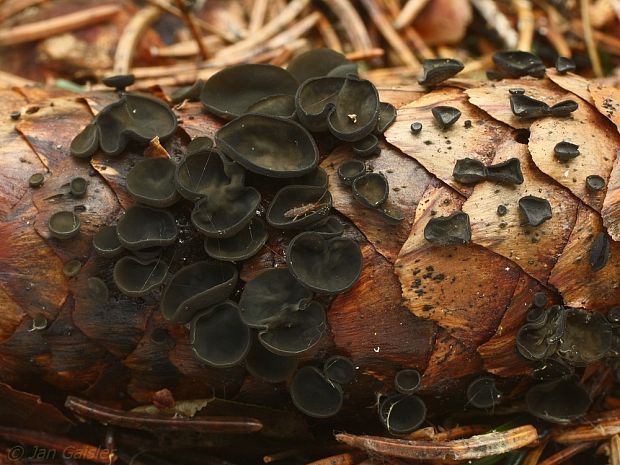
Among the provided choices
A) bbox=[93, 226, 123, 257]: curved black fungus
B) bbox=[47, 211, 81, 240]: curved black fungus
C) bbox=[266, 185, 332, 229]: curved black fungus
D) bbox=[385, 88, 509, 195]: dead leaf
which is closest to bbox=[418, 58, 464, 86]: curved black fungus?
bbox=[385, 88, 509, 195]: dead leaf

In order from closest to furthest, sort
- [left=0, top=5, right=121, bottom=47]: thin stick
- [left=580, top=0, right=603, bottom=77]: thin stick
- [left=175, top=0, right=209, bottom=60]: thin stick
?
1. [left=175, top=0, right=209, bottom=60]: thin stick
2. [left=0, top=5, right=121, bottom=47]: thin stick
3. [left=580, top=0, right=603, bottom=77]: thin stick

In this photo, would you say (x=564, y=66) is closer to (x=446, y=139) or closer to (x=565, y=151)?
(x=565, y=151)

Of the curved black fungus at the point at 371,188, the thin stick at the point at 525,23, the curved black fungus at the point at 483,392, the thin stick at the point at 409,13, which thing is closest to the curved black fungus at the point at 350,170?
the curved black fungus at the point at 371,188

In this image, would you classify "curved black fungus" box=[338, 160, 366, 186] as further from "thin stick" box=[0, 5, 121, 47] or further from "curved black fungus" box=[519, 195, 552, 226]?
"thin stick" box=[0, 5, 121, 47]

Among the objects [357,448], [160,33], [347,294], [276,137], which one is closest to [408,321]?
[347,294]

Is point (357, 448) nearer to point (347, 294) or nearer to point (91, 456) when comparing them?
point (347, 294)
